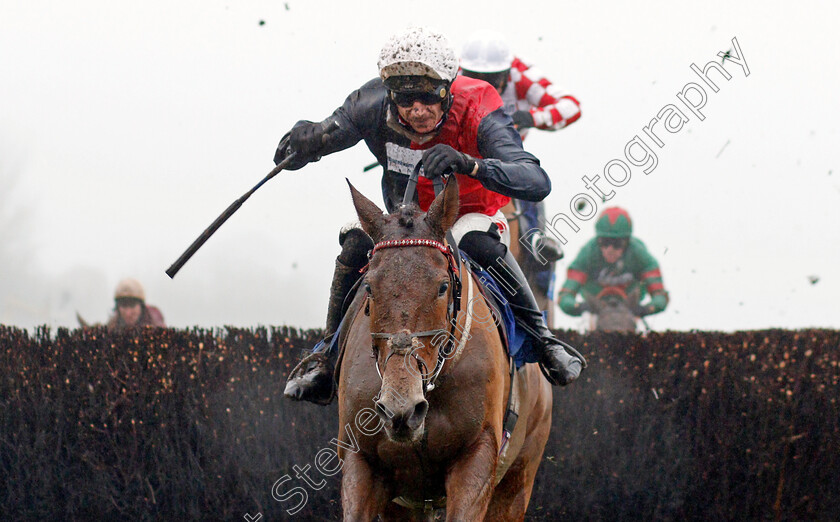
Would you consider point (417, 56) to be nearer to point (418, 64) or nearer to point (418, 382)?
point (418, 64)

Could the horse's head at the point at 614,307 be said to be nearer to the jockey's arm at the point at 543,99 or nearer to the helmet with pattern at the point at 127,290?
the jockey's arm at the point at 543,99

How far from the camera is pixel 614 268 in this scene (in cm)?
1515

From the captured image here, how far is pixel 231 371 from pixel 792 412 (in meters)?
3.98

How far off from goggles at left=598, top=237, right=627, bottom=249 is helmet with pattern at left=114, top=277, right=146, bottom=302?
612cm

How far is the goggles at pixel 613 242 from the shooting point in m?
15.3

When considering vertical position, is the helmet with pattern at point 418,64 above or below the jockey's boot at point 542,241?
below

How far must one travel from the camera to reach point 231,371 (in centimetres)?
801

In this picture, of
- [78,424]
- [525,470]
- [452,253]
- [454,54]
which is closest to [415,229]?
[452,253]

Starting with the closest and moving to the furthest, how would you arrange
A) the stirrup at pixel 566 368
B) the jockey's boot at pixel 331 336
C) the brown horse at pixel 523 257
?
the jockey's boot at pixel 331 336
the stirrup at pixel 566 368
the brown horse at pixel 523 257

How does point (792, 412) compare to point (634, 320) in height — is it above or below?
below

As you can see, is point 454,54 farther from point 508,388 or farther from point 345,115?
point 508,388

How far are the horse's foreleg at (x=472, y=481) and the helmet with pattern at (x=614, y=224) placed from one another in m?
10.6

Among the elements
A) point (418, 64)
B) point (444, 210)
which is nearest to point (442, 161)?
point (444, 210)

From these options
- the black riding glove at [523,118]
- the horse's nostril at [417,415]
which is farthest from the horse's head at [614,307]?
the horse's nostril at [417,415]
